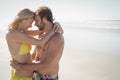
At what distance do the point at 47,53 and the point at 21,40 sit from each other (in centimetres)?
37

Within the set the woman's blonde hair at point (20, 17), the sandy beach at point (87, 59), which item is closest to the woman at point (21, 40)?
the woman's blonde hair at point (20, 17)

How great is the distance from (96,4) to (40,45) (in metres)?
19.8

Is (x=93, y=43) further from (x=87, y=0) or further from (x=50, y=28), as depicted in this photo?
(x=87, y=0)

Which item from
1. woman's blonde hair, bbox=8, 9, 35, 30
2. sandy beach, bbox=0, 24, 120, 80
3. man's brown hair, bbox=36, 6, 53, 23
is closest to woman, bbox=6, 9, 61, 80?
woman's blonde hair, bbox=8, 9, 35, 30

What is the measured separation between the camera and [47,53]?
4734 millimetres

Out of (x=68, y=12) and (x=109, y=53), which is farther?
(x=68, y=12)

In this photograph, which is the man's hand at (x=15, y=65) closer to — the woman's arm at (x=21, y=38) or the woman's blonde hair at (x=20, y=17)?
the woman's arm at (x=21, y=38)

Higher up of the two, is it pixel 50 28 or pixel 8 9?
pixel 50 28

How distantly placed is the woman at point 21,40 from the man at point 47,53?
0.26 ft

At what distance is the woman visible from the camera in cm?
463

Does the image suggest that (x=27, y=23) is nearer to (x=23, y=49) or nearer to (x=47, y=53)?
(x=23, y=49)

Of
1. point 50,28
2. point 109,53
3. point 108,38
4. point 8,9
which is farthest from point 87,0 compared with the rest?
point 50,28

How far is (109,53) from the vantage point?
1067 cm

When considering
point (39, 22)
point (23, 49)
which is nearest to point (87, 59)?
point (39, 22)
